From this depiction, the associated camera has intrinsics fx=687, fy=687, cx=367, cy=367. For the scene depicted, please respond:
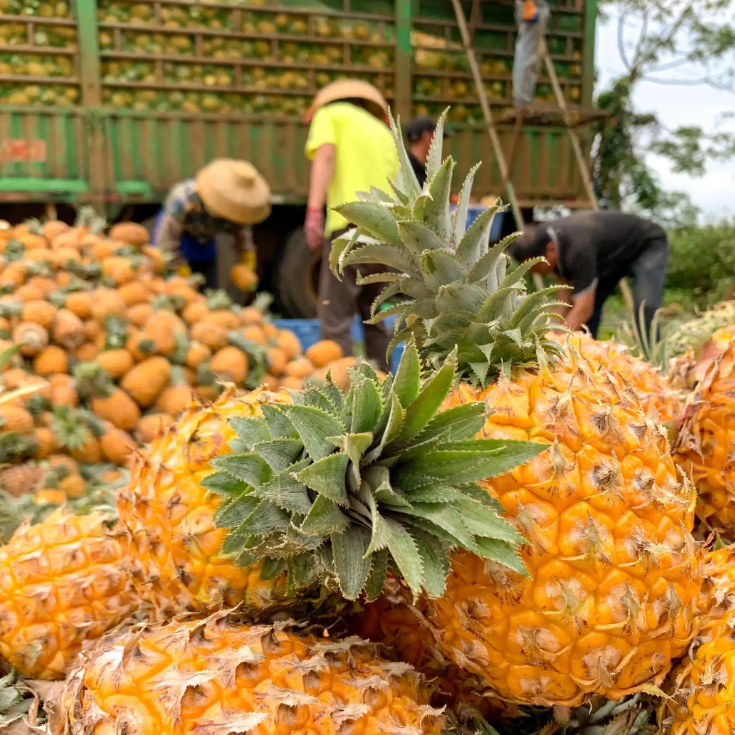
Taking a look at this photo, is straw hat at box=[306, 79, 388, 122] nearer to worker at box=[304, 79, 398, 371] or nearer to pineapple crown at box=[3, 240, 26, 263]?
worker at box=[304, 79, 398, 371]

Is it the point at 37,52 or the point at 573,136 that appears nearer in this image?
the point at 37,52

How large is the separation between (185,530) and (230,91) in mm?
7783

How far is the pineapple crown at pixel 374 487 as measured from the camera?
40.7 inches

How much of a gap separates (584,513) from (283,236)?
7673 millimetres

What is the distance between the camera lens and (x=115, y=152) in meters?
7.58

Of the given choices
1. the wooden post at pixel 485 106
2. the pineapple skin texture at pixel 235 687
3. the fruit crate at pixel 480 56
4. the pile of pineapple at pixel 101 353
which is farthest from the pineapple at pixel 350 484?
the fruit crate at pixel 480 56

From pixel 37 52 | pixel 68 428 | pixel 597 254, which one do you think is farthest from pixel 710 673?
pixel 37 52

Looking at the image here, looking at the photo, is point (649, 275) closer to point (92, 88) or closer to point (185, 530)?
point (185, 530)

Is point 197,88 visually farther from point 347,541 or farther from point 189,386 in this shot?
point 347,541

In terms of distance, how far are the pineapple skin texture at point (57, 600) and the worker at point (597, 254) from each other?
426 centimetres

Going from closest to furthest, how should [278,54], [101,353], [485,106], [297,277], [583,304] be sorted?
[101,353] < [583,304] < [297,277] < [278,54] < [485,106]

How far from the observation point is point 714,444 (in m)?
1.48

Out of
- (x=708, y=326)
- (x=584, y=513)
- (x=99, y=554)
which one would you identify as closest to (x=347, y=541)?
(x=584, y=513)

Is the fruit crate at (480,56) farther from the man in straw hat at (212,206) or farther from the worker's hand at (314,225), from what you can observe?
the worker's hand at (314,225)
